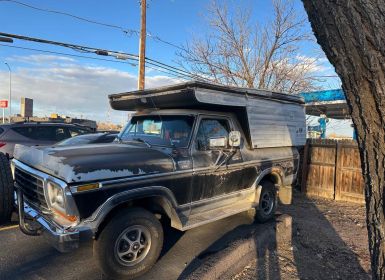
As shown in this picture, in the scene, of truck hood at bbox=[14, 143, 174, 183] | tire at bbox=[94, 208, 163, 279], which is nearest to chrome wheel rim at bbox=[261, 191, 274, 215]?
truck hood at bbox=[14, 143, 174, 183]

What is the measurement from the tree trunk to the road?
107 inches

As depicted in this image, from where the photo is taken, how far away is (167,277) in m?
4.21

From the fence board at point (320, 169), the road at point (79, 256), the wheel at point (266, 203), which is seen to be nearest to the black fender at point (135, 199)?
the road at point (79, 256)

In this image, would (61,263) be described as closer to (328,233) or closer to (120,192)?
(120,192)

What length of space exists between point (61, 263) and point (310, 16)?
4.10 m

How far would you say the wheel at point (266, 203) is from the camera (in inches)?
248

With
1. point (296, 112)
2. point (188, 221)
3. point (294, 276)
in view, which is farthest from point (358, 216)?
point (188, 221)

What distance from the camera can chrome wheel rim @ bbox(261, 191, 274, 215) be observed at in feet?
21.2

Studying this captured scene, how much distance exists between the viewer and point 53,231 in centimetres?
363

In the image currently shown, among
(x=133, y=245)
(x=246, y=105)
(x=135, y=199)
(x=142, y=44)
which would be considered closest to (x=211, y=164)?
(x=246, y=105)

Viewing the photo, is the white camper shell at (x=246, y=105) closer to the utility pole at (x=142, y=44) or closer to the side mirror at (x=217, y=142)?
the side mirror at (x=217, y=142)

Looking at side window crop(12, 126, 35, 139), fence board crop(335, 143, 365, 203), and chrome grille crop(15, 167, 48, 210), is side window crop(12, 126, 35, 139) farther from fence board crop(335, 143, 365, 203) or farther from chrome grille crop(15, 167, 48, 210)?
fence board crop(335, 143, 365, 203)

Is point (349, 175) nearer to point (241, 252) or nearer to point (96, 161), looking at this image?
point (241, 252)

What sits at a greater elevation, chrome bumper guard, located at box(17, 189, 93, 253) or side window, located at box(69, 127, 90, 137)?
side window, located at box(69, 127, 90, 137)
